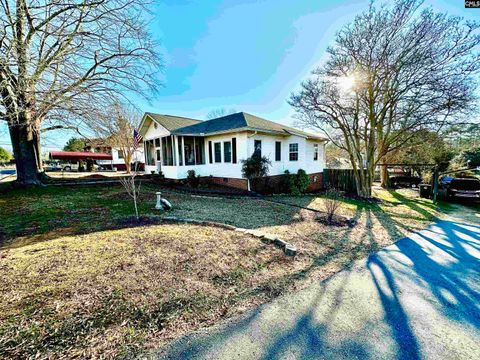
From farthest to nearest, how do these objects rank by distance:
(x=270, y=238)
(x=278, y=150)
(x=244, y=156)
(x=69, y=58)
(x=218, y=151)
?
(x=278, y=150)
(x=218, y=151)
(x=244, y=156)
(x=69, y=58)
(x=270, y=238)

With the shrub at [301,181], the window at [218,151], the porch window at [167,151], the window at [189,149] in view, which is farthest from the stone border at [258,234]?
the shrub at [301,181]

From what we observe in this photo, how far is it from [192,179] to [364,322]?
11868 millimetres

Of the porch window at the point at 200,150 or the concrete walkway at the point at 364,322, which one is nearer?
the concrete walkway at the point at 364,322

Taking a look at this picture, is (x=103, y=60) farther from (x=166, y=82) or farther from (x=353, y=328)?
(x=353, y=328)

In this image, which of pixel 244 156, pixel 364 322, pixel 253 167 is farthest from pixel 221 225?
pixel 244 156

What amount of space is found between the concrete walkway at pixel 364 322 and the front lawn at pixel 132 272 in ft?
0.90

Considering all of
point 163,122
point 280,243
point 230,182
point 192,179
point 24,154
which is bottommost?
point 280,243

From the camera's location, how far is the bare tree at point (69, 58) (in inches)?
238

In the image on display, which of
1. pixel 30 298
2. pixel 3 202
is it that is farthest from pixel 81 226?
pixel 3 202

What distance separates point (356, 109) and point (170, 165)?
1199 cm

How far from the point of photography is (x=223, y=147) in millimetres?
13398

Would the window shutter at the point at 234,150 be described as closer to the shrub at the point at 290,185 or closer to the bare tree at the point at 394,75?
the shrub at the point at 290,185

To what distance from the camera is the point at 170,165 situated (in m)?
13.8

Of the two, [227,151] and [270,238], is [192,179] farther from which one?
[270,238]
